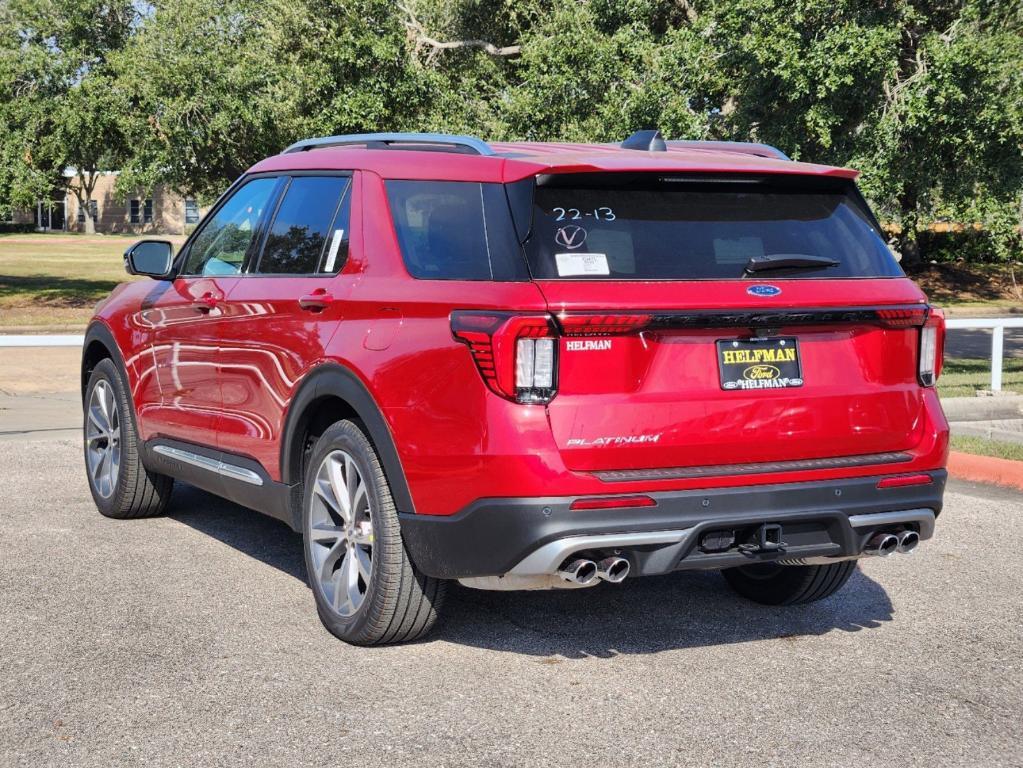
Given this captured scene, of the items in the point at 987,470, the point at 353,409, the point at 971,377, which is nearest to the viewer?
the point at 353,409

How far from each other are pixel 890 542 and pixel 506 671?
1.49 metres

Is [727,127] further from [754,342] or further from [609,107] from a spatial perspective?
[754,342]

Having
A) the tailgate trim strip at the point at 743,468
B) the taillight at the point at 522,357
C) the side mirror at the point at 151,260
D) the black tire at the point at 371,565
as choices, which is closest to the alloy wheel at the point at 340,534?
the black tire at the point at 371,565

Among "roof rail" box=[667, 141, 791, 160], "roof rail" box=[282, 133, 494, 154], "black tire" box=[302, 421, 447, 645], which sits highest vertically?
"roof rail" box=[667, 141, 791, 160]

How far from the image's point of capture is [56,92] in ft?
91.9

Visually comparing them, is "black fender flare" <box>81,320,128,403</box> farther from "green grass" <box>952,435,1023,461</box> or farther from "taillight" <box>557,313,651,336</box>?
"green grass" <box>952,435,1023,461</box>

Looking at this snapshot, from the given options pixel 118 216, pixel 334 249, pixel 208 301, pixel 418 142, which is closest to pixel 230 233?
pixel 208 301

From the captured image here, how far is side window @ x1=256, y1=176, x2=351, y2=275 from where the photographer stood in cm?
552

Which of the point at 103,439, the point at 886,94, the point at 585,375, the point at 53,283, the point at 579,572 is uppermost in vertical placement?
the point at 886,94

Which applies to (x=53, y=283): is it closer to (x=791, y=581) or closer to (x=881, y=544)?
(x=791, y=581)

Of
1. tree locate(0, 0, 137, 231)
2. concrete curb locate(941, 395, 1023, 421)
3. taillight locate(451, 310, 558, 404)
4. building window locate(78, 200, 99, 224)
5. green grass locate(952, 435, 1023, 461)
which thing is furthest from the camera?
building window locate(78, 200, 99, 224)

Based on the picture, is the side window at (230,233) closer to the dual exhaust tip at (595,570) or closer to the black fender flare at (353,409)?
the black fender flare at (353,409)

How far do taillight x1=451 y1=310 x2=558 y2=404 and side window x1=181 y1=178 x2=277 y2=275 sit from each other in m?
2.23

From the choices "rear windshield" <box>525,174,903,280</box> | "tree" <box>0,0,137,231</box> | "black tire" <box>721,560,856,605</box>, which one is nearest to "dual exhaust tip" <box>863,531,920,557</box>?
"black tire" <box>721,560,856,605</box>
